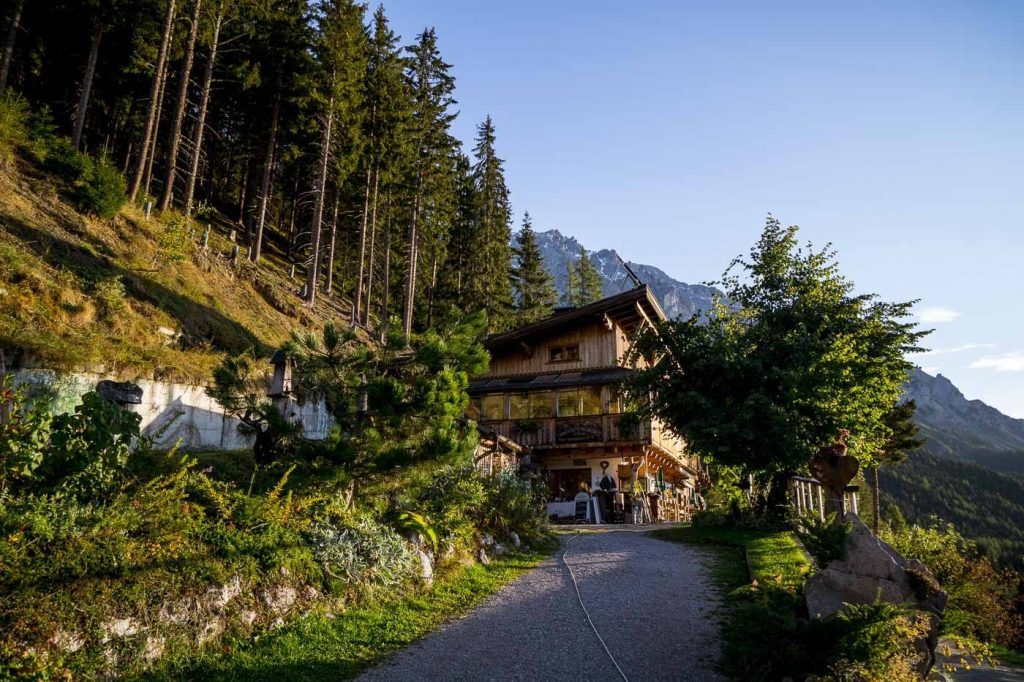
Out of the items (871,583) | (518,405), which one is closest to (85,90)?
(518,405)

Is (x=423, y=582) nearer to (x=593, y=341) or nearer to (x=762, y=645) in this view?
(x=762, y=645)

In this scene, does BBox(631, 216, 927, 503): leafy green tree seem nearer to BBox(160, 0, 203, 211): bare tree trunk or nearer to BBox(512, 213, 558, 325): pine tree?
BBox(160, 0, 203, 211): bare tree trunk

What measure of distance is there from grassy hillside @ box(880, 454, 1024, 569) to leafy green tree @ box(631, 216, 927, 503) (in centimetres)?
10937

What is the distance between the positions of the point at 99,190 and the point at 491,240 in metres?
26.2

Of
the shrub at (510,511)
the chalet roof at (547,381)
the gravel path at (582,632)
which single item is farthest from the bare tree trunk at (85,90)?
the gravel path at (582,632)

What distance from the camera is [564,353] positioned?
28391 mm

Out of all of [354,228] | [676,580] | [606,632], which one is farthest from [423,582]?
[354,228]

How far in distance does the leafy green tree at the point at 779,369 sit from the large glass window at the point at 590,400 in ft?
22.3

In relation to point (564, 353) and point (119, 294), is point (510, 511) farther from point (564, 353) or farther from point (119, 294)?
point (564, 353)

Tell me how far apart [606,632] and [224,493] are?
5.33m

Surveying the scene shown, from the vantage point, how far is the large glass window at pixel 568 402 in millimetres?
26484

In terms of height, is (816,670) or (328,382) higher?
(328,382)

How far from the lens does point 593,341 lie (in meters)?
27.9

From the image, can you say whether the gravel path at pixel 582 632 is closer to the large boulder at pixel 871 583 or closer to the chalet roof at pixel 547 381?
the large boulder at pixel 871 583
